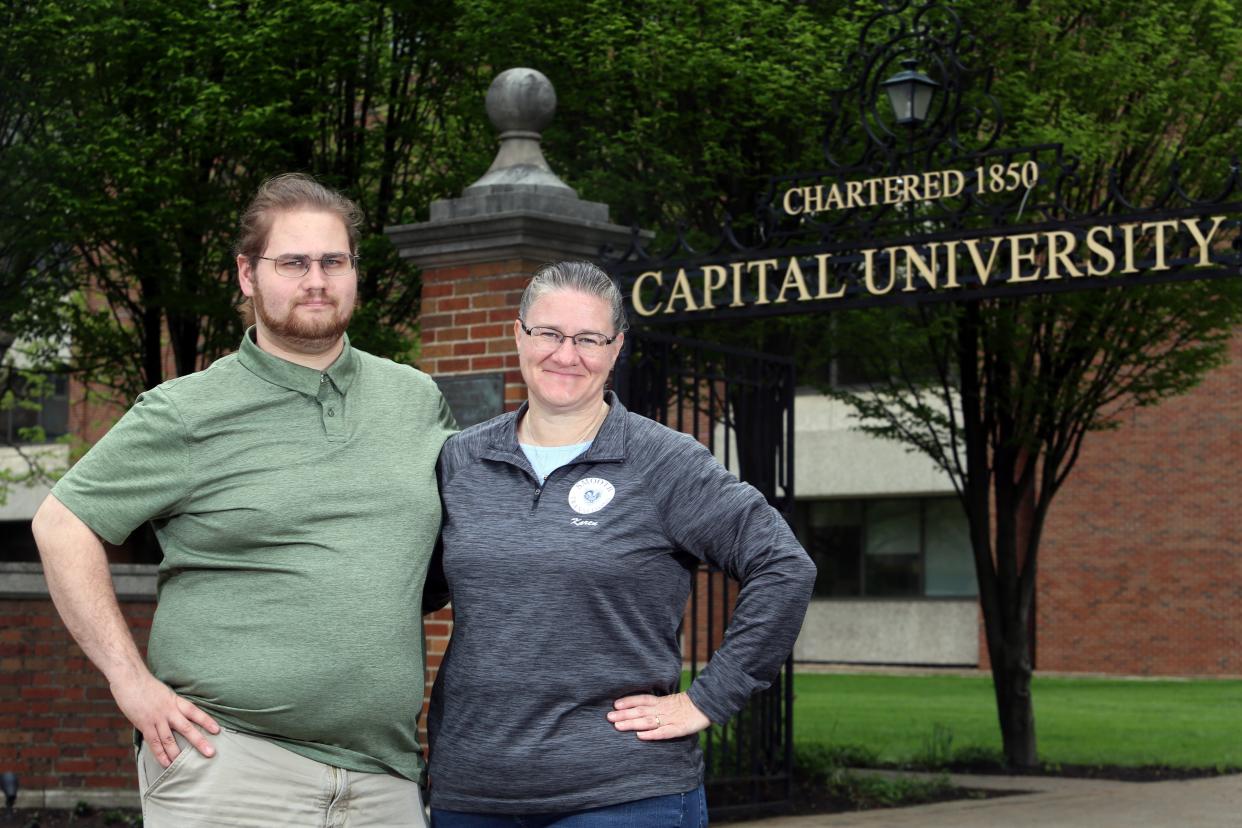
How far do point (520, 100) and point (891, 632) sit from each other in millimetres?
25076

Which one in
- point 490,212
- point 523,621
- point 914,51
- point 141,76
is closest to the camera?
point 523,621

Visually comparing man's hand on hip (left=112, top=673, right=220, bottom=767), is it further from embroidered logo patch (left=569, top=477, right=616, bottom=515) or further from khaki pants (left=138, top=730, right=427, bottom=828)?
embroidered logo patch (left=569, top=477, right=616, bottom=515)

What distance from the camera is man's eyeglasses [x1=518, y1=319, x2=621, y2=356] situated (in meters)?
3.22

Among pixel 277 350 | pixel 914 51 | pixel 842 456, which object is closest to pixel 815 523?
pixel 842 456

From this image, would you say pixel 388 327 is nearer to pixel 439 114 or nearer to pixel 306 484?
pixel 439 114

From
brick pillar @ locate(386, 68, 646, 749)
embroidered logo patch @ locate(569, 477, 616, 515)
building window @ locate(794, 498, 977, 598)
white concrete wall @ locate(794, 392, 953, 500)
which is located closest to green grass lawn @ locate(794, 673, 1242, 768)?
building window @ locate(794, 498, 977, 598)

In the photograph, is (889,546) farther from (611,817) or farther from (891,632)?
(611,817)

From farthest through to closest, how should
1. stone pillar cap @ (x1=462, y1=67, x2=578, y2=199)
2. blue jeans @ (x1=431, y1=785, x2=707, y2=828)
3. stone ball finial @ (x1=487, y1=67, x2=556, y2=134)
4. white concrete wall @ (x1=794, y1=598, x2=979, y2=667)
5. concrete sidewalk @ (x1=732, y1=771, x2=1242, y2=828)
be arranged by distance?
white concrete wall @ (x1=794, y1=598, x2=979, y2=667) < concrete sidewalk @ (x1=732, y1=771, x2=1242, y2=828) < stone ball finial @ (x1=487, y1=67, x2=556, y2=134) < stone pillar cap @ (x1=462, y1=67, x2=578, y2=199) < blue jeans @ (x1=431, y1=785, x2=707, y2=828)

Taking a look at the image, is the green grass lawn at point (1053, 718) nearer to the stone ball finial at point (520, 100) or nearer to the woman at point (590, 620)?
the stone ball finial at point (520, 100)

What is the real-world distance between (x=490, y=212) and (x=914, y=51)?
13.5 feet

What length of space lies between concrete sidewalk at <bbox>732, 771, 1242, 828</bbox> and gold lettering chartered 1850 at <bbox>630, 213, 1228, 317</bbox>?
2.83 metres

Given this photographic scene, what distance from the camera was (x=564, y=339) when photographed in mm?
3223

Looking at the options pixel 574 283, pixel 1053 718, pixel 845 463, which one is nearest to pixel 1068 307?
pixel 1053 718

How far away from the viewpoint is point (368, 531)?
3.18m
